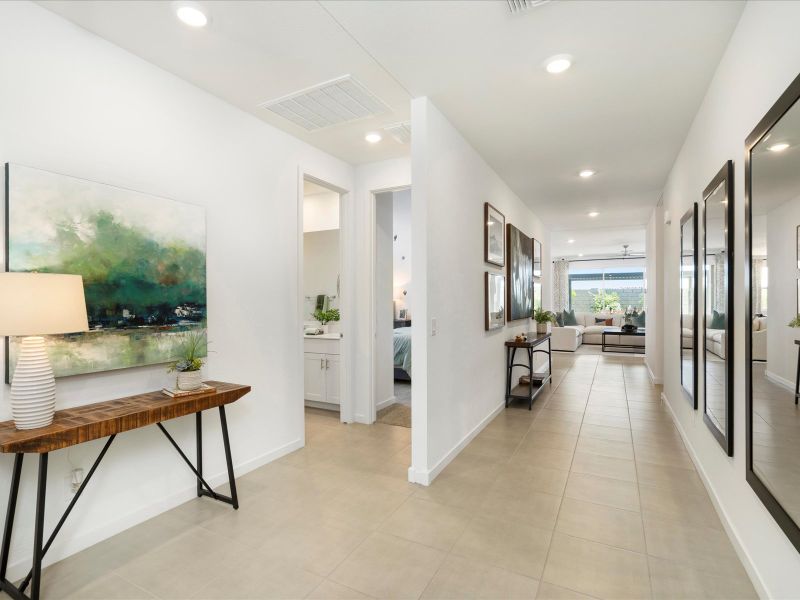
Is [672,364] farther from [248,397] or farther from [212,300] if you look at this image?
[212,300]

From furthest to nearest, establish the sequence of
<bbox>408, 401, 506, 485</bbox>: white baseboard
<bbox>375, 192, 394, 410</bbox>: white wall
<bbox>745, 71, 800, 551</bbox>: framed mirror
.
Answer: <bbox>375, 192, 394, 410</bbox>: white wall < <bbox>408, 401, 506, 485</bbox>: white baseboard < <bbox>745, 71, 800, 551</bbox>: framed mirror

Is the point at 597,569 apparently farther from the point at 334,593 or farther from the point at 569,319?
the point at 569,319

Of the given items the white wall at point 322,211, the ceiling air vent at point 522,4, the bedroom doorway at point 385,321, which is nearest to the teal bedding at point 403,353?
the bedroom doorway at point 385,321

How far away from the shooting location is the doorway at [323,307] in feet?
14.2

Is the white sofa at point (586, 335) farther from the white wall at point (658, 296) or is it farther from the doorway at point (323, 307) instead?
the doorway at point (323, 307)

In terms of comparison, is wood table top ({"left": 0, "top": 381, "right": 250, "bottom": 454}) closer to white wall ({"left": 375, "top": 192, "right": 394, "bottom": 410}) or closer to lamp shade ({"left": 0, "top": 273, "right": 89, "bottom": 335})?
lamp shade ({"left": 0, "top": 273, "right": 89, "bottom": 335})

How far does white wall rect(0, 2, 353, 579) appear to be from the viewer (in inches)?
76.8

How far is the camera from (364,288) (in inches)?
168

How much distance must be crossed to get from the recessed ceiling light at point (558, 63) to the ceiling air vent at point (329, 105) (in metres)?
1.07

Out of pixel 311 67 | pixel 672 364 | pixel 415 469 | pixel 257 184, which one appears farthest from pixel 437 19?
pixel 672 364

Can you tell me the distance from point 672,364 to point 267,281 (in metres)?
4.09

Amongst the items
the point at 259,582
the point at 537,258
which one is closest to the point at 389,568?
the point at 259,582

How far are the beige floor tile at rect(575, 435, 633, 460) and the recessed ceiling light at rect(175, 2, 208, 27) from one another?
3786 millimetres

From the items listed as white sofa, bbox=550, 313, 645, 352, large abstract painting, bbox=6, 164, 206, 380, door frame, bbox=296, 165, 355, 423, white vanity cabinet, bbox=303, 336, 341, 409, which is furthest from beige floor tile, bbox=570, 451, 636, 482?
white sofa, bbox=550, 313, 645, 352
